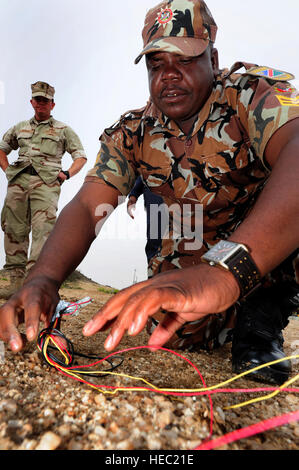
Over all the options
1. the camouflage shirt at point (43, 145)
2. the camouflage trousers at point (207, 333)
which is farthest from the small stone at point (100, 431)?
Result: the camouflage shirt at point (43, 145)

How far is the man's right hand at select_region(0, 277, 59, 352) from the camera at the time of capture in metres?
1.09

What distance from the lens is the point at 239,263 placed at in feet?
3.06

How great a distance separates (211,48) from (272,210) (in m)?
1.34

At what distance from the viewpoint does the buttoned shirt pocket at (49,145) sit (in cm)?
427

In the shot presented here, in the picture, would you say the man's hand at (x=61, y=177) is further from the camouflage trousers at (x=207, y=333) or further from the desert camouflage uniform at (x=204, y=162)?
the camouflage trousers at (x=207, y=333)

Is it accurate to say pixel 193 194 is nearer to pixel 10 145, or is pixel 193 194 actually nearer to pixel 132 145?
pixel 132 145

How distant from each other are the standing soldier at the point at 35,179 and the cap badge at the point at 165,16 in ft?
8.94

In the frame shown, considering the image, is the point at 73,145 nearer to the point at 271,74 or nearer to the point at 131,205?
the point at 131,205

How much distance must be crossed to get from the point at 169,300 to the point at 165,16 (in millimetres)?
1694

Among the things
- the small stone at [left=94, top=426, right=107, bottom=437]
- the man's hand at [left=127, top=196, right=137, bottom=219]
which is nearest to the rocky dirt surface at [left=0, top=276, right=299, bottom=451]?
the small stone at [left=94, top=426, right=107, bottom=437]

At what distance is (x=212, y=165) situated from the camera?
1.84 metres

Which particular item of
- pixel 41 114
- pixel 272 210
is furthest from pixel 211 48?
pixel 41 114

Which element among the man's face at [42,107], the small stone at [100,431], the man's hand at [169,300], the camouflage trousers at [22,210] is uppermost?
the man's face at [42,107]

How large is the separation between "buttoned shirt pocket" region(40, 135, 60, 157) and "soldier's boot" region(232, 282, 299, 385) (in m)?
3.46
